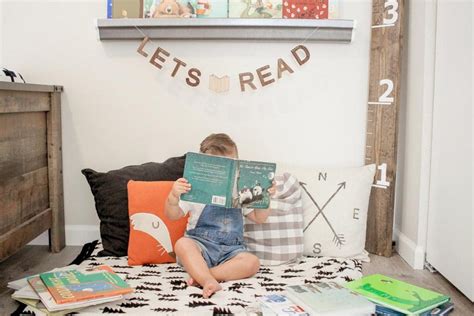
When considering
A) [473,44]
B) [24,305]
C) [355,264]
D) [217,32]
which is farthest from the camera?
[217,32]

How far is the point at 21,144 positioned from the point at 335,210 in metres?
1.33

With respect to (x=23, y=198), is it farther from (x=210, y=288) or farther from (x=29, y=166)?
(x=210, y=288)

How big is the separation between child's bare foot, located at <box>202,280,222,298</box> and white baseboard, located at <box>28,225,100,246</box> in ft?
3.16

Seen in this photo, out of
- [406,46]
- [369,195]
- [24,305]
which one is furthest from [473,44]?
[24,305]

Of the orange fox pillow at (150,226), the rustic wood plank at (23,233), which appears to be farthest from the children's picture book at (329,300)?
the rustic wood plank at (23,233)

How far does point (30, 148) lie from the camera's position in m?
2.13

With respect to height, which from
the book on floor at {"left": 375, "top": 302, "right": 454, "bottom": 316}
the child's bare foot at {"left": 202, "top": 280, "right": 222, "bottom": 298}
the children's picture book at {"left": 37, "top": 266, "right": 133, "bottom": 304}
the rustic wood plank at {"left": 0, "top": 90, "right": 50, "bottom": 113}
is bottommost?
the book on floor at {"left": 375, "top": 302, "right": 454, "bottom": 316}

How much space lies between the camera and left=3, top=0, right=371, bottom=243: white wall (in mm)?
2346

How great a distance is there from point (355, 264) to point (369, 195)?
36cm

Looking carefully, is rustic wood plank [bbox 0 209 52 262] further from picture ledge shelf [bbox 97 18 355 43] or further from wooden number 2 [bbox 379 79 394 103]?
wooden number 2 [bbox 379 79 394 103]

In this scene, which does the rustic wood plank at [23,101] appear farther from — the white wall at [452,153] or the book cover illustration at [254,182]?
the white wall at [452,153]

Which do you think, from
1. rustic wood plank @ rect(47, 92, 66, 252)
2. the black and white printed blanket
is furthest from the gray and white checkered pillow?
rustic wood plank @ rect(47, 92, 66, 252)

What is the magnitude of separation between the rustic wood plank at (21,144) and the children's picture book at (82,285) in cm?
45

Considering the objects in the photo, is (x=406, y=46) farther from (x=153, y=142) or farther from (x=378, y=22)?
(x=153, y=142)
